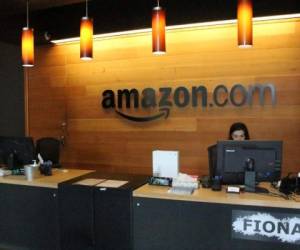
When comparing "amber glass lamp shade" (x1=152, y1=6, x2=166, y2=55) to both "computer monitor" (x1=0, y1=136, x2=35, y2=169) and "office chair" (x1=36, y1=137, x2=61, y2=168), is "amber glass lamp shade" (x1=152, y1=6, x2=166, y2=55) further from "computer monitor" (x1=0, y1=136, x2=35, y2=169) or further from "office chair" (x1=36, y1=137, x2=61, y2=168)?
"office chair" (x1=36, y1=137, x2=61, y2=168)

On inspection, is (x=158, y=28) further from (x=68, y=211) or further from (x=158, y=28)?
(x=68, y=211)

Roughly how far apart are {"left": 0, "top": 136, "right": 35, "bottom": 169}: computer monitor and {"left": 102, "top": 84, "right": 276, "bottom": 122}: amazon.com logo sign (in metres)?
1.76

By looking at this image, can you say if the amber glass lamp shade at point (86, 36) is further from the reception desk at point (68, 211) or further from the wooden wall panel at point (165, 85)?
the wooden wall panel at point (165, 85)

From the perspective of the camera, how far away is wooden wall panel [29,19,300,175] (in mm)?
4234

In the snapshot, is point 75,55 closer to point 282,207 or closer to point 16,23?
point 16,23

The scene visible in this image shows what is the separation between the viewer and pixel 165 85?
4.79m

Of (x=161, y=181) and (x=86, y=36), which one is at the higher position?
(x=86, y=36)

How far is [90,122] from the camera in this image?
5305 millimetres

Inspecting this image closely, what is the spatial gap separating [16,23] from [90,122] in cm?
192

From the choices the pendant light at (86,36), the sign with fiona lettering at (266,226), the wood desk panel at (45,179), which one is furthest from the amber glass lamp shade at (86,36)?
the sign with fiona lettering at (266,226)

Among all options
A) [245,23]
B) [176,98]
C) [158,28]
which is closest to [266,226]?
[245,23]

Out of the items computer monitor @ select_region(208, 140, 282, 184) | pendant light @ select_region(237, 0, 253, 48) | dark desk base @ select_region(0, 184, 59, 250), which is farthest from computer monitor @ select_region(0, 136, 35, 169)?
pendant light @ select_region(237, 0, 253, 48)

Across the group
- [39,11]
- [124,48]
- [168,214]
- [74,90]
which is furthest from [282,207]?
[39,11]

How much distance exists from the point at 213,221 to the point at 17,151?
7.71 feet
